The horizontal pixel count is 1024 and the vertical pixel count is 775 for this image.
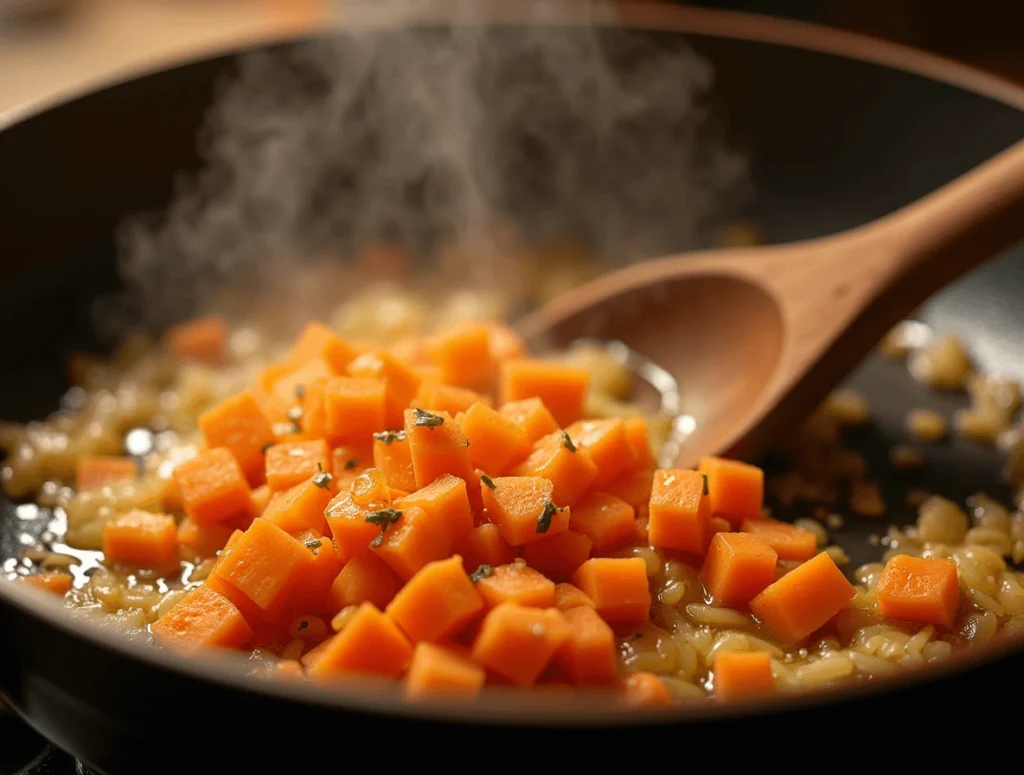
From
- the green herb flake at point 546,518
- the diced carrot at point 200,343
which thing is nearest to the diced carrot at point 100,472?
the diced carrot at point 200,343

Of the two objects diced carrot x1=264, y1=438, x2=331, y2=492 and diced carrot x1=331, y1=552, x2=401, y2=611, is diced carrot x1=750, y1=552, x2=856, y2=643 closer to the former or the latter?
diced carrot x1=331, y1=552, x2=401, y2=611

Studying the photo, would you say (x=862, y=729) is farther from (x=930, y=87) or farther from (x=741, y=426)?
(x=930, y=87)

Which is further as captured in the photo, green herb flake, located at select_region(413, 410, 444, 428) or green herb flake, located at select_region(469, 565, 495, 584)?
green herb flake, located at select_region(413, 410, 444, 428)

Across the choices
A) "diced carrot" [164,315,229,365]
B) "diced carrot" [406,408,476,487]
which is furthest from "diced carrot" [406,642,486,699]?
"diced carrot" [164,315,229,365]

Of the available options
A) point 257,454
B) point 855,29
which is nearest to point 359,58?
point 257,454

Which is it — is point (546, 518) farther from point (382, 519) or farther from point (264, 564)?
point (264, 564)

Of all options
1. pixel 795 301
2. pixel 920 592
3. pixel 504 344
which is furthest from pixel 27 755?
pixel 795 301

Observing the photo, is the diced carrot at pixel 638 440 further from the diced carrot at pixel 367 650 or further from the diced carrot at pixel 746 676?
the diced carrot at pixel 367 650
